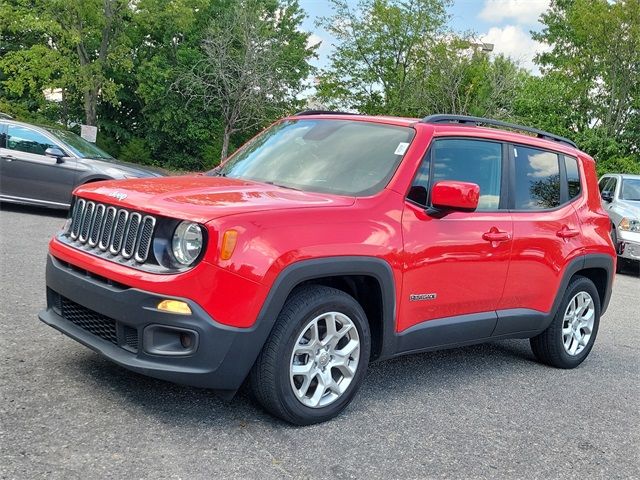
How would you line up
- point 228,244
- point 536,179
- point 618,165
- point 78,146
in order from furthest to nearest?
point 618,165
point 78,146
point 536,179
point 228,244

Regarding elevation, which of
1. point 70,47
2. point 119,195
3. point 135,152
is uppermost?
point 70,47

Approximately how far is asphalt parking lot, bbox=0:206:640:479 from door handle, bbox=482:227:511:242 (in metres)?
1.05

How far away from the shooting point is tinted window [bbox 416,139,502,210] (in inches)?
173

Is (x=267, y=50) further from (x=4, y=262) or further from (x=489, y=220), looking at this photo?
(x=489, y=220)

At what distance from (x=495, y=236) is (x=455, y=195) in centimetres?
72

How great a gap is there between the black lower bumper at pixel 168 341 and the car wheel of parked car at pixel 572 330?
9.38 ft

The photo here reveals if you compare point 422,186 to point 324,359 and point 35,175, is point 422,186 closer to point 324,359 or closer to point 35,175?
point 324,359

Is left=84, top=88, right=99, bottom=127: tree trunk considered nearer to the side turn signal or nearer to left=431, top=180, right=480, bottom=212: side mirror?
left=431, top=180, right=480, bottom=212: side mirror

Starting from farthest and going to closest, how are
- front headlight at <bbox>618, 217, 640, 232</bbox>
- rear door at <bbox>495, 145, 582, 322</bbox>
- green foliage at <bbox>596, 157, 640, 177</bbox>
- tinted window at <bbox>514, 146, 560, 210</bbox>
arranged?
green foliage at <bbox>596, 157, 640, 177</bbox>
front headlight at <bbox>618, 217, 640, 232</bbox>
tinted window at <bbox>514, 146, 560, 210</bbox>
rear door at <bbox>495, 145, 582, 322</bbox>

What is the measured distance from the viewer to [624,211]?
1261cm

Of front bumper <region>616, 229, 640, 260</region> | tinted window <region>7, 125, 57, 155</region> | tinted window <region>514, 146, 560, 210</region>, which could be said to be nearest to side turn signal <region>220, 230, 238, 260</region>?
tinted window <region>514, 146, 560, 210</region>

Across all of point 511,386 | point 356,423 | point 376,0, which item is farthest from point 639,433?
point 376,0

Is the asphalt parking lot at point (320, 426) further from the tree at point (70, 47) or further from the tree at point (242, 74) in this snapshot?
the tree at point (242, 74)

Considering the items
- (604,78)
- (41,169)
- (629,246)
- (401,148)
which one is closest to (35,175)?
(41,169)
